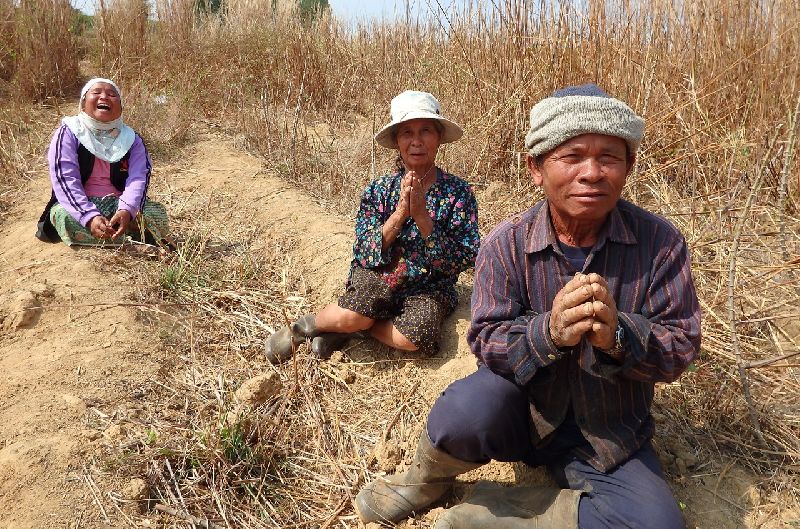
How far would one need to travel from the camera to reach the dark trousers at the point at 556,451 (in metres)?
1.55

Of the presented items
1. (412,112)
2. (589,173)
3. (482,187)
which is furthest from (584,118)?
(482,187)

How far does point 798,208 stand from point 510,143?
1.90 metres

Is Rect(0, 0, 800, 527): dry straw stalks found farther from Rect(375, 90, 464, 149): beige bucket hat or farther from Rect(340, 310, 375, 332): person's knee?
Rect(375, 90, 464, 149): beige bucket hat

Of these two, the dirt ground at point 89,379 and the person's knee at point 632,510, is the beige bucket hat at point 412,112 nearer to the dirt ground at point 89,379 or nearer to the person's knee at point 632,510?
the dirt ground at point 89,379

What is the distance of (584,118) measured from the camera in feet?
4.91

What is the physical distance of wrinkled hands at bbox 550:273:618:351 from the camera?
53.4 inches

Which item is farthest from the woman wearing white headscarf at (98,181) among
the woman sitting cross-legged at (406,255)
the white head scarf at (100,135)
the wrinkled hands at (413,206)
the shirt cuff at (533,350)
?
the shirt cuff at (533,350)

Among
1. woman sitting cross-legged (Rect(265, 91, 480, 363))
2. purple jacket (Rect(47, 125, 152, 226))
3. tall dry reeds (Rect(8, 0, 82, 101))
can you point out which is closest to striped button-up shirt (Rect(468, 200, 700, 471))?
woman sitting cross-legged (Rect(265, 91, 480, 363))

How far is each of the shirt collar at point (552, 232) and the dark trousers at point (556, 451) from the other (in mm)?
381

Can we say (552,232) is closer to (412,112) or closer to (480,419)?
(480,419)

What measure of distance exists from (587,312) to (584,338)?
0.62 ft

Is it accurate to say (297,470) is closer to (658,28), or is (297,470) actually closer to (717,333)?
(717,333)

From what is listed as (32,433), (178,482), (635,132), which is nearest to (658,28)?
(635,132)

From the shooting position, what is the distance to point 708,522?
1.82 meters
